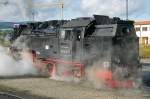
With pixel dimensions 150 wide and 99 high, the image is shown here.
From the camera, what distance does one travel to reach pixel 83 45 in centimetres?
2052

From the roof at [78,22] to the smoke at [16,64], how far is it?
4335 mm

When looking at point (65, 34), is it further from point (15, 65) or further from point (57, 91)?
point (57, 91)

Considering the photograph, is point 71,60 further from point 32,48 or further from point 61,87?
point 32,48

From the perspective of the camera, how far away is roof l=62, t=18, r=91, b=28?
2079 centimetres

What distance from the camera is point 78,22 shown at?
21.5 meters

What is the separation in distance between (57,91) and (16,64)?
9.13 meters

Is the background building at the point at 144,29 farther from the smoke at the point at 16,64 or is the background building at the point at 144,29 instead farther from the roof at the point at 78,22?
the roof at the point at 78,22

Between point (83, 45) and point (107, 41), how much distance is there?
173 cm

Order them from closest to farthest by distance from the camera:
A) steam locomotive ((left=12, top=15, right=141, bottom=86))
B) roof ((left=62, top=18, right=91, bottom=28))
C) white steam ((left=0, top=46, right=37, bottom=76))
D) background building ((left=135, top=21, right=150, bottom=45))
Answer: steam locomotive ((left=12, top=15, right=141, bottom=86))
roof ((left=62, top=18, right=91, bottom=28))
white steam ((left=0, top=46, right=37, bottom=76))
background building ((left=135, top=21, right=150, bottom=45))

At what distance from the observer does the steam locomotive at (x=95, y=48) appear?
62.9ft

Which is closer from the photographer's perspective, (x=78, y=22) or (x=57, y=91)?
(x=57, y=91)

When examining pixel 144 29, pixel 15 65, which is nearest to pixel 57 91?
pixel 15 65

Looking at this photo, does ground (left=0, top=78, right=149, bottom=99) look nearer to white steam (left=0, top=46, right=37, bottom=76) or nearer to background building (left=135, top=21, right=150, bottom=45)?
white steam (left=0, top=46, right=37, bottom=76)

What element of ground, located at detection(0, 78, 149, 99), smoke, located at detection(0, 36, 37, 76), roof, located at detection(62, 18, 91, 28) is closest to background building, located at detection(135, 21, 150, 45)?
smoke, located at detection(0, 36, 37, 76)
